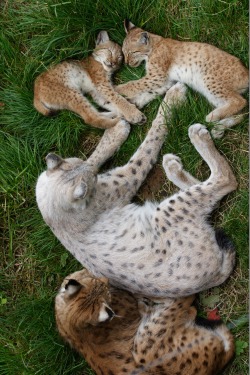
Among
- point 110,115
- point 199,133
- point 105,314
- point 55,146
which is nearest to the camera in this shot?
point 105,314

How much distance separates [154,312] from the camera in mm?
4637

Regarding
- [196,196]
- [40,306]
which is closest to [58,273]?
[40,306]

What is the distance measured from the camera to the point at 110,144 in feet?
17.0

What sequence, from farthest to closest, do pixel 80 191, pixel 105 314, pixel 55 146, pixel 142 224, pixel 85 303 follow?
1. pixel 55 146
2. pixel 142 224
3. pixel 85 303
4. pixel 80 191
5. pixel 105 314

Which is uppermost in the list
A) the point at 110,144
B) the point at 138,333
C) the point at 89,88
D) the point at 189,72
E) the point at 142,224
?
the point at 189,72

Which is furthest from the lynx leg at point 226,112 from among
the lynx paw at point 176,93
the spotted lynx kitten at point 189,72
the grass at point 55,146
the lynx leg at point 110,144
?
the lynx leg at point 110,144

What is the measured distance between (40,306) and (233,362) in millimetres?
1714

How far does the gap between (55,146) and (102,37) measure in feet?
3.59

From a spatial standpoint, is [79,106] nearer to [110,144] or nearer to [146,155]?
[110,144]

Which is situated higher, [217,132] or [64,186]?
[217,132]

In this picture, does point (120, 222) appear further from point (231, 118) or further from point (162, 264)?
point (231, 118)

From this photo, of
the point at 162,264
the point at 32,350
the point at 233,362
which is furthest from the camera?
the point at 32,350

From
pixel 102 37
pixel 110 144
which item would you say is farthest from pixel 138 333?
pixel 102 37

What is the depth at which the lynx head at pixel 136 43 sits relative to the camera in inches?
204
